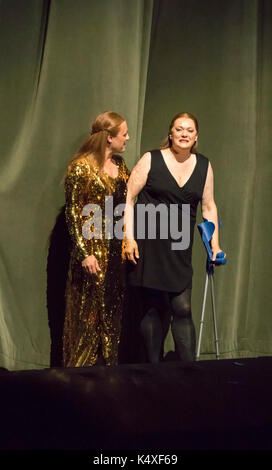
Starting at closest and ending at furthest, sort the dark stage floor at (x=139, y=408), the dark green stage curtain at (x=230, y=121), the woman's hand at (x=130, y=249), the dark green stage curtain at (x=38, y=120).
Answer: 1. the dark stage floor at (x=139, y=408)
2. the woman's hand at (x=130, y=249)
3. the dark green stage curtain at (x=38, y=120)
4. the dark green stage curtain at (x=230, y=121)

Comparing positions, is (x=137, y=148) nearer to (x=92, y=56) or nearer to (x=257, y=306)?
(x=92, y=56)

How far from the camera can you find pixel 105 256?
3.29 meters

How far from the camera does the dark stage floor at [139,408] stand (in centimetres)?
154

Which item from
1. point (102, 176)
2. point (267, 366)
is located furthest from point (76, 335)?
point (267, 366)

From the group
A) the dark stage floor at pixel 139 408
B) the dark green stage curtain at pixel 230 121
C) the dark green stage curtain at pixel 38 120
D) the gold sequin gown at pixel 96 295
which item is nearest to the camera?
the dark stage floor at pixel 139 408

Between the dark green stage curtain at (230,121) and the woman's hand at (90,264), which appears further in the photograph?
the dark green stage curtain at (230,121)

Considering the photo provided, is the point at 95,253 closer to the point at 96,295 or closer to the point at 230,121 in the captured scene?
the point at 96,295

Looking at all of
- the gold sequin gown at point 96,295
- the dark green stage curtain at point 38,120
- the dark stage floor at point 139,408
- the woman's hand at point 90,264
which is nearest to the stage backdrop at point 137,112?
the dark green stage curtain at point 38,120

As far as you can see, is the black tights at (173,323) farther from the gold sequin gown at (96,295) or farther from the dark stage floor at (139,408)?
the dark stage floor at (139,408)

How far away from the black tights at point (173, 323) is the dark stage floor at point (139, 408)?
93 cm

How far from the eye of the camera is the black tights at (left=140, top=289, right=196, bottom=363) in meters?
3.16

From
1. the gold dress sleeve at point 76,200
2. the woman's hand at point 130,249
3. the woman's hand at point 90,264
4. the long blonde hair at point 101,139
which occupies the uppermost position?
the long blonde hair at point 101,139

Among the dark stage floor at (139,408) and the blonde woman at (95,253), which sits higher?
the blonde woman at (95,253)

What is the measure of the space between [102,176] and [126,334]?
3.27 ft
